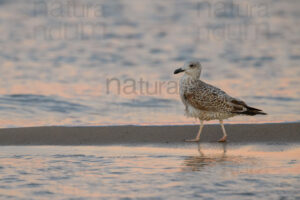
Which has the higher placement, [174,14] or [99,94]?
[174,14]

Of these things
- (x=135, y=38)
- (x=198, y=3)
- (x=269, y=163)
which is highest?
(x=198, y=3)

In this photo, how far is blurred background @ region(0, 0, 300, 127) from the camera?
1102 cm

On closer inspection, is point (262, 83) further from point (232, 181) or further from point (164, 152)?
point (232, 181)

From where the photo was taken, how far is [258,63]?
16016mm

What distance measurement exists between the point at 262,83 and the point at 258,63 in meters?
2.64

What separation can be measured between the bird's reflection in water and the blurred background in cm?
252

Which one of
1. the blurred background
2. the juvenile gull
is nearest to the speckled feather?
the juvenile gull

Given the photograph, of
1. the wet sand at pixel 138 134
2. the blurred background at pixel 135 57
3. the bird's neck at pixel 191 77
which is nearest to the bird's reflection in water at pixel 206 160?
the wet sand at pixel 138 134

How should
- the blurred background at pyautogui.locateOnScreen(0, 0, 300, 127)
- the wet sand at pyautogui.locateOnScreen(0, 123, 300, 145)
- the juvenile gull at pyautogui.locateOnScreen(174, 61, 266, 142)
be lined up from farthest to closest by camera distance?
1. the blurred background at pyautogui.locateOnScreen(0, 0, 300, 127)
2. the juvenile gull at pyautogui.locateOnScreen(174, 61, 266, 142)
3. the wet sand at pyautogui.locateOnScreen(0, 123, 300, 145)

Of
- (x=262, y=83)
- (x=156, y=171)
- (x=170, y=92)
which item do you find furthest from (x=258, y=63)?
(x=156, y=171)

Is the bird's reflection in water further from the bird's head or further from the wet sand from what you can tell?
the bird's head

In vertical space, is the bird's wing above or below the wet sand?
above

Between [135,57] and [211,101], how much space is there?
7.90 m

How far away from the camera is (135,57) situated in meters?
16.5
